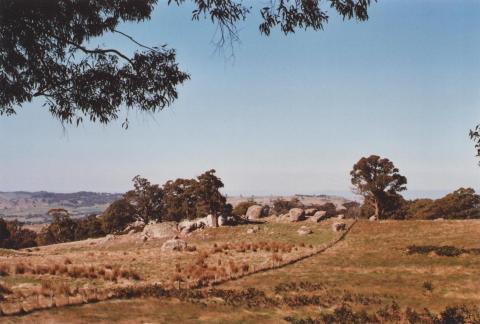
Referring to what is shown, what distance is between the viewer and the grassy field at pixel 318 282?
1506cm

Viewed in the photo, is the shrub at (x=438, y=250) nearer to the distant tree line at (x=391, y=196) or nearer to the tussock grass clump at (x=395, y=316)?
the tussock grass clump at (x=395, y=316)

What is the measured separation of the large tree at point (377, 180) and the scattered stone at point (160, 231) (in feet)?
104

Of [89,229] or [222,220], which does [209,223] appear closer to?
[222,220]

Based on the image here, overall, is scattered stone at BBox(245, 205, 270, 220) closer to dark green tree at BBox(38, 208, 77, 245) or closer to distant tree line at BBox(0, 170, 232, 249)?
distant tree line at BBox(0, 170, 232, 249)

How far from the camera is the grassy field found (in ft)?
49.4

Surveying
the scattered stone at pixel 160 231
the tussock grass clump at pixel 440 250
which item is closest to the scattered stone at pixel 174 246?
the scattered stone at pixel 160 231

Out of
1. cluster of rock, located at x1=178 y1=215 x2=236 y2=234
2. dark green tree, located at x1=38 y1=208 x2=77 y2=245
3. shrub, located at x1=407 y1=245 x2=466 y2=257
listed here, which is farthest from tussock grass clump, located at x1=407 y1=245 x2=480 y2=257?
dark green tree, located at x1=38 y1=208 x2=77 y2=245

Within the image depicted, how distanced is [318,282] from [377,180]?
155ft

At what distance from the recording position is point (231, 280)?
77.4 feet

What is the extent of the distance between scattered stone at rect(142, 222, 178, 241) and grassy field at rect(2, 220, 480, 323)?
650 inches

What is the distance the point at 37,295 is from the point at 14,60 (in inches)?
541

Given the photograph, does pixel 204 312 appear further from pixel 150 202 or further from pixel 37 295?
pixel 150 202

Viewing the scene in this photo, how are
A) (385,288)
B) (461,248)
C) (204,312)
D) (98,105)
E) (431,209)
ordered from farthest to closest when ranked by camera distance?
(431,209) < (461,248) < (385,288) < (204,312) < (98,105)

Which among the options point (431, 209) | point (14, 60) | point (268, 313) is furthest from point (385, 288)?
point (431, 209)
